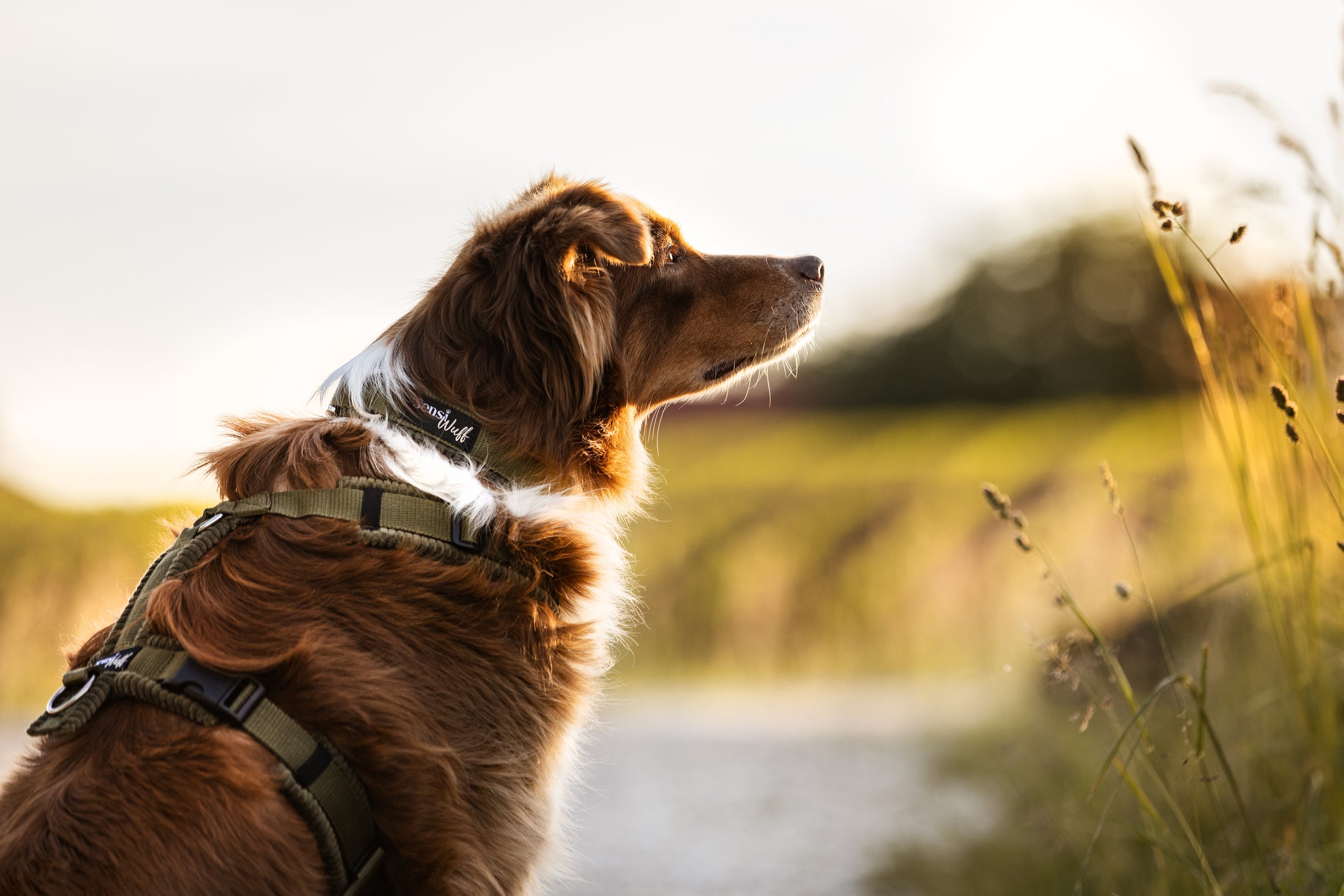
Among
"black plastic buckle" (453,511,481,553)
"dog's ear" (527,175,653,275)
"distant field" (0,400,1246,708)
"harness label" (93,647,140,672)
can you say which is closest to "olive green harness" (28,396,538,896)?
"harness label" (93,647,140,672)

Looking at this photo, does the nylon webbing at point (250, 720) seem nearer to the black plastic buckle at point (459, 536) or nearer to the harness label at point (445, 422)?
the black plastic buckle at point (459, 536)

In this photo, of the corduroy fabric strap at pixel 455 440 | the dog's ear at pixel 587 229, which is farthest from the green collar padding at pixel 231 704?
the dog's ear at pixel 587 229

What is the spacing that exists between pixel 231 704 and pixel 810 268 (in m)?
2.06

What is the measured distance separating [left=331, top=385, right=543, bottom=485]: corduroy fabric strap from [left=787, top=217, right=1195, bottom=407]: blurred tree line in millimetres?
22006

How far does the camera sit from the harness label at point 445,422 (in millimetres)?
2441

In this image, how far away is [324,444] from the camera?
2330mm

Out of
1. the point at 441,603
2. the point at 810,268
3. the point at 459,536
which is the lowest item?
the point at 441,603

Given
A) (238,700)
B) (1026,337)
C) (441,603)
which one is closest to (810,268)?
(441,603)

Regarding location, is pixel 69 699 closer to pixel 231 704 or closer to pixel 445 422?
→ pixel 231 704

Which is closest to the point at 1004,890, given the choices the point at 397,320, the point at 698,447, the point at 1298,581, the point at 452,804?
the point at 1298,581

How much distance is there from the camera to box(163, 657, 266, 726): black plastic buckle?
188cm

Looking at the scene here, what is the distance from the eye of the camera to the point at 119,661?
193 cm

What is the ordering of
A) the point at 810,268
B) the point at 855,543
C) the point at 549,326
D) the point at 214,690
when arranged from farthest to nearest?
1. the point at 855,543
2. the point at 810,268
3. the point at 549,326
4. the point at 214,690

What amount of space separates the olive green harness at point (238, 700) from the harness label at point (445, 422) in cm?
32
